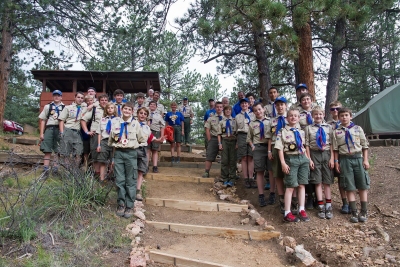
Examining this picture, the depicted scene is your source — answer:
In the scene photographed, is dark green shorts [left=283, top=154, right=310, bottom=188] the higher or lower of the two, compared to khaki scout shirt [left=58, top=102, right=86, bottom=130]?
lower

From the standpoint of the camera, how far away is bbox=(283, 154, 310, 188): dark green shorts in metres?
5.01

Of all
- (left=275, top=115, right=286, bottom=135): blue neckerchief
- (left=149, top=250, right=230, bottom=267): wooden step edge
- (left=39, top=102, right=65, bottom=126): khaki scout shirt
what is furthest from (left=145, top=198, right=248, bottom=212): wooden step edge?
(left=39, top=102, right=65, bottom=126): khaki scout shirt

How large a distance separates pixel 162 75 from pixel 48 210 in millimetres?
22137

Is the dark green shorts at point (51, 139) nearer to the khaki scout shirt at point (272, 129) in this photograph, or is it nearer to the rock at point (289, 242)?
the khaki scout shirt at point (272, 129)

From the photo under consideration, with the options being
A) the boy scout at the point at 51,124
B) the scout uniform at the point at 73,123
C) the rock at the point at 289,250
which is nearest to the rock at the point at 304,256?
the rock at the point at 289,250

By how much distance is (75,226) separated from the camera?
4262mm

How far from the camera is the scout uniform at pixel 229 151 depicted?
705 centimetres

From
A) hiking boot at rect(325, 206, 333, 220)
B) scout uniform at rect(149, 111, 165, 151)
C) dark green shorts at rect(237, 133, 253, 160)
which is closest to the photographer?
hiking boot at rect(325, 206, 333, 220)

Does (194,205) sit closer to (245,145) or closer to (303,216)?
(245,145)

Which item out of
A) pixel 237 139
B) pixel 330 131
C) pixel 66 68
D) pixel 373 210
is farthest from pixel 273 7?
pixel 66 68

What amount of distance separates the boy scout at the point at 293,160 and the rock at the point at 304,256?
32.6 inches

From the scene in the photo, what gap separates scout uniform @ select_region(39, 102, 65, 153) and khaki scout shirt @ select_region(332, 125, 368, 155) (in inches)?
208

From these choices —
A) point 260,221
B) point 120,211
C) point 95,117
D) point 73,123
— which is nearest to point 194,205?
point 260,221

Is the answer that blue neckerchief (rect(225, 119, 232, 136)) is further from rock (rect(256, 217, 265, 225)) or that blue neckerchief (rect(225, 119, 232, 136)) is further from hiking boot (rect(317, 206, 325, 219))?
hiking boot (rect(317, 206, 325, 219))
